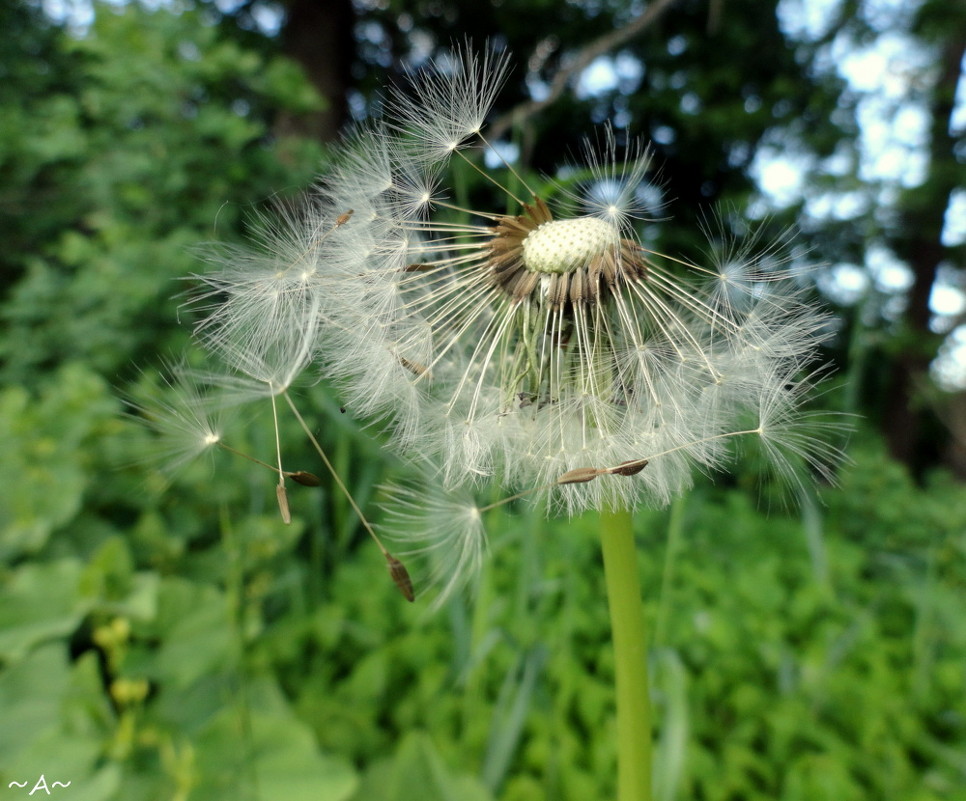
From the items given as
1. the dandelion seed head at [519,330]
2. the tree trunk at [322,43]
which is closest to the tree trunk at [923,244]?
the tree trunk at [322,43]

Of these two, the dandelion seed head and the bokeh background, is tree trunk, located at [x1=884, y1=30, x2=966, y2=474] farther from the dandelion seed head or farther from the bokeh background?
the dandelion seed head

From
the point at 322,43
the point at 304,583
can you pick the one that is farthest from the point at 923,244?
the point at 304,583

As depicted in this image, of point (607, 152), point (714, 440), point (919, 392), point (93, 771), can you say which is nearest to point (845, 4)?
point (919, 392)

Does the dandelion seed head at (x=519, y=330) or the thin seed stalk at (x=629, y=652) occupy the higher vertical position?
the dandelion seed head at (x=519, y=330)
